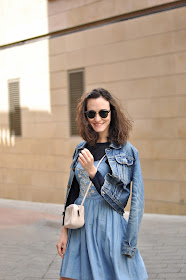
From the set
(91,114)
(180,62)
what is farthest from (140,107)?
(91,114)

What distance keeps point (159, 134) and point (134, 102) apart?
0.96 meters

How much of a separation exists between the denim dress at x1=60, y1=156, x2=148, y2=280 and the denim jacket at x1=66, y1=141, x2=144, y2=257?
0.06 m

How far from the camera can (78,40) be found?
1066cm

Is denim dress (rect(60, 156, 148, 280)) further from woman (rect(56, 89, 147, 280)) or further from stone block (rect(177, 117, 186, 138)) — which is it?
stone block (rect(177, 117, 186, 138))

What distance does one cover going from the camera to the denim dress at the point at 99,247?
9.13 ft

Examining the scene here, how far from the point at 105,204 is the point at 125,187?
18 centimetres

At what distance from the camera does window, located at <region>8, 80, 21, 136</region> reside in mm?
12680

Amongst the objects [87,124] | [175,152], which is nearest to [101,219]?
[87,124]

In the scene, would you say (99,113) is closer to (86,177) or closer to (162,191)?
(86,177)

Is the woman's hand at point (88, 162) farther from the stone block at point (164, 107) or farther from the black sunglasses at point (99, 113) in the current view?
the stone block at point (164, 107)

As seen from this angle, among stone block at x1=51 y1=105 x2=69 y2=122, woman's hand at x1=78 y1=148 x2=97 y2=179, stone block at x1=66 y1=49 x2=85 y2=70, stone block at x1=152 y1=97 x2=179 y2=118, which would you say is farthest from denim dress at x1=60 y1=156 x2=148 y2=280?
stone block at x1=51 y1=105 x2=69 y2=122

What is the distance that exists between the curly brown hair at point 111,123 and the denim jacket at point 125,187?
8cm

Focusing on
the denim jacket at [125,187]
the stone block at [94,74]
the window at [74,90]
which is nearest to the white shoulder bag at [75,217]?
the denim jacket at [125,187]

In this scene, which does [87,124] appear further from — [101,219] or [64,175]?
[64,175]
